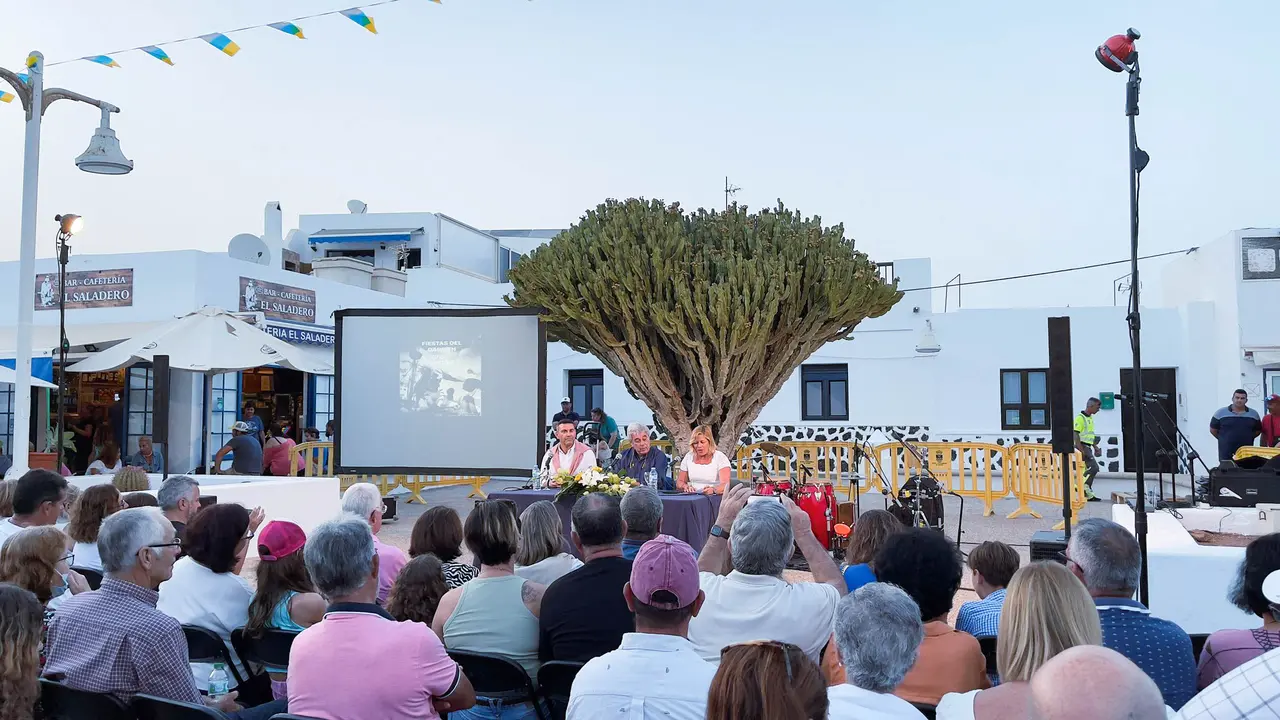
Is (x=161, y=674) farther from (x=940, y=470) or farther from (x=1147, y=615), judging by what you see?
(x=940, y=470)

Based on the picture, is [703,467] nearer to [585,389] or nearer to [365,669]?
[365,669]

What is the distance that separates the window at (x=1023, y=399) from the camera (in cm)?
2012

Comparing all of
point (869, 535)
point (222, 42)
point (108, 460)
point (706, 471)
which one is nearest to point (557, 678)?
point (869, 535)

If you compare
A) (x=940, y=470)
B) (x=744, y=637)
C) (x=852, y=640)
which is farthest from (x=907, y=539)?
(x=940, y=470)

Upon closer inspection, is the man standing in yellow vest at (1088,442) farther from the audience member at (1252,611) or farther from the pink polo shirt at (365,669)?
the pink polo shirt at (365,669)

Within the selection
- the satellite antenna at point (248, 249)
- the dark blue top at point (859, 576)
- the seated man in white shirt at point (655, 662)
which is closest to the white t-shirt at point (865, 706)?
the seated man in white shirt at point (655, 662)

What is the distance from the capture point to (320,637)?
10.1 feet

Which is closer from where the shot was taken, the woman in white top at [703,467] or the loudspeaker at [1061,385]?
the loudspeaker at [1061,385]

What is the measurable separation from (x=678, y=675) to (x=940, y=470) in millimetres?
13294

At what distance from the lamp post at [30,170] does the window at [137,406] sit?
784 cm

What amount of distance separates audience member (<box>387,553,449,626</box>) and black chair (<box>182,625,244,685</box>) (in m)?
0.67

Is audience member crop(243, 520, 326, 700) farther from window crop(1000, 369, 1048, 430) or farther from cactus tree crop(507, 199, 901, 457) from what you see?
window crop(1000, 369, 1048, 430)

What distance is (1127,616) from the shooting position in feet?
10.6

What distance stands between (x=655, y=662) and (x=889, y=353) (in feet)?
60.4
